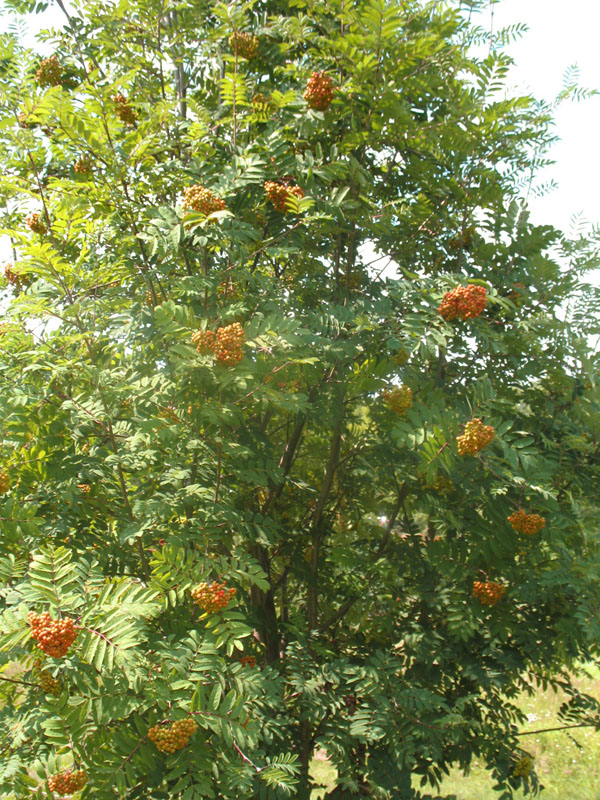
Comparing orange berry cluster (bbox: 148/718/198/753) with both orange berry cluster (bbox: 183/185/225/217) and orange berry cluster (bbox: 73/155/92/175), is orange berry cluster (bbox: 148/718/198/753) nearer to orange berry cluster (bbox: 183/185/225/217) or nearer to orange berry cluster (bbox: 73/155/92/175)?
orange berry cluster (bbox: 183/185/225/217)

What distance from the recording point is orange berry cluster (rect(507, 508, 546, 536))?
254 centimetres

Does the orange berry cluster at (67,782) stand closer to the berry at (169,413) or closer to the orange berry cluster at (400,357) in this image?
the berry at (169,413)

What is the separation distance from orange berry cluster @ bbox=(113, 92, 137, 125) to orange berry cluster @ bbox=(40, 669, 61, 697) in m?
2.16

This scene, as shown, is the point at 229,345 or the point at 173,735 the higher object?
the point at 229,345

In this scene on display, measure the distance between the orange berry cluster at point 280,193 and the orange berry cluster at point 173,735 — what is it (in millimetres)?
1781

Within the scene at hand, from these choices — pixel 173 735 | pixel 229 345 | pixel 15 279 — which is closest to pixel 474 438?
pixel 229 345

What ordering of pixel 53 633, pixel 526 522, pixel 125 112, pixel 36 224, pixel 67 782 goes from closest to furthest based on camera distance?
1. pixel 53 633
2. pixel 67 782
3. pixel 526 522
4. pixel 125 112
5. pixel 36 224

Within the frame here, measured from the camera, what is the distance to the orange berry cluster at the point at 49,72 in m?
3.10

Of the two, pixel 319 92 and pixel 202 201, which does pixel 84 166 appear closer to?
pixel 202 201

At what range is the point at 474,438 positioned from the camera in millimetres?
2273

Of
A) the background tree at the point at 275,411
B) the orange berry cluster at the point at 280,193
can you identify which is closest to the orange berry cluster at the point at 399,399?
the background tree at the point at 275,411

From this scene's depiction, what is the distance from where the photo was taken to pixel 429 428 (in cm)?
239

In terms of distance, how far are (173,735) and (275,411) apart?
170 centimetres

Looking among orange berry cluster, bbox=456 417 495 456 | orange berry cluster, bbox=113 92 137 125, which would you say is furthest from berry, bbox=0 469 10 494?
orange berry cluster, bbox=456 417 495 456
